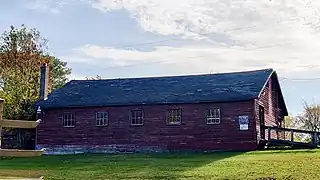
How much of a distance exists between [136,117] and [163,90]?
8.59 ft

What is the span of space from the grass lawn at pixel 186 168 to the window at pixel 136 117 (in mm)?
5685

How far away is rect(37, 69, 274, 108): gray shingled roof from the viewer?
1260 inches

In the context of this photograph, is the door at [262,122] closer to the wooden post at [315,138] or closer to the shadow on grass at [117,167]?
the wooden post at [315,138]

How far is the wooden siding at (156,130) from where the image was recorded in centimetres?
3097

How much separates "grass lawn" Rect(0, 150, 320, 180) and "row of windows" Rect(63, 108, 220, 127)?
4539mm

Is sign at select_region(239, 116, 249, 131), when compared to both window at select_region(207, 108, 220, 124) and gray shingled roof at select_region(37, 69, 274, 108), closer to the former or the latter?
gray shingled roof at select_region(37, 69, 274, 108)

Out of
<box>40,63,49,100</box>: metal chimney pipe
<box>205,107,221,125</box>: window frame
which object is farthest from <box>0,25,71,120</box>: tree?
<box>205,107,221,125</box>: window frame

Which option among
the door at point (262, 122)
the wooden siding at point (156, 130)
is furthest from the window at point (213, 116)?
the door at point (262, 122)

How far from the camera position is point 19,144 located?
39125mm

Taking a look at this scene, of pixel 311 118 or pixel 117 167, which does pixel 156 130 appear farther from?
pixel 311 118

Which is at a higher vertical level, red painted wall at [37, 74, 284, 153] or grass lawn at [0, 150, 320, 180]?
red painted wall at [37, 74, 284, 153]

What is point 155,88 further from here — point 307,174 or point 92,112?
point 307,174

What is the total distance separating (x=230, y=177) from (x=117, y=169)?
5554 millimetres

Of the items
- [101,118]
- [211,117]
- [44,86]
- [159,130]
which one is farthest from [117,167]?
[44,86]
